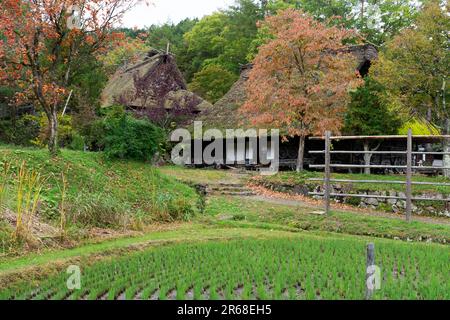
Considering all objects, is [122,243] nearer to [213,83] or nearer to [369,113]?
[369,113]

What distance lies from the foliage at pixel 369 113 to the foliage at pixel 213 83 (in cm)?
1242

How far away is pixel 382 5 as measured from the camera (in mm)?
26938

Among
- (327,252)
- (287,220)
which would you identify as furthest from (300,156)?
(327,252)

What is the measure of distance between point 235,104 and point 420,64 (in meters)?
9.66

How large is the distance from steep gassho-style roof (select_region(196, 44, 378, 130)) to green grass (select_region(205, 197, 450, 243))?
853 centimetres

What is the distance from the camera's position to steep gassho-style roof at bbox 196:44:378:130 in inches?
821

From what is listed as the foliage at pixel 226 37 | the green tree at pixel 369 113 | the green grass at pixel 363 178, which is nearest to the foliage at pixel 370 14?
the foliage at pixel 226 37

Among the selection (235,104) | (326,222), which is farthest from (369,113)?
(326,222)

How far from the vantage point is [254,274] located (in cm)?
613

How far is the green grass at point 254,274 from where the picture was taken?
5.43m

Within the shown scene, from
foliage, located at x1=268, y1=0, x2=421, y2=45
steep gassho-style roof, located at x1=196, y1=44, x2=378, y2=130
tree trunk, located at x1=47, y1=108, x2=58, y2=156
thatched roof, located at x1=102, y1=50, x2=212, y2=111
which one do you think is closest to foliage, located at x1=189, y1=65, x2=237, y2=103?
thatched roof, located at x1=102, y1=50, x2=212, y2=111

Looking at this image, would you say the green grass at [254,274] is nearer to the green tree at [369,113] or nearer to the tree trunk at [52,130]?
the tree trunk at [52,130]

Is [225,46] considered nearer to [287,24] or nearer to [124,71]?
[124,71]

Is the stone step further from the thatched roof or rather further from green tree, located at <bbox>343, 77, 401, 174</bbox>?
the thatched roof
